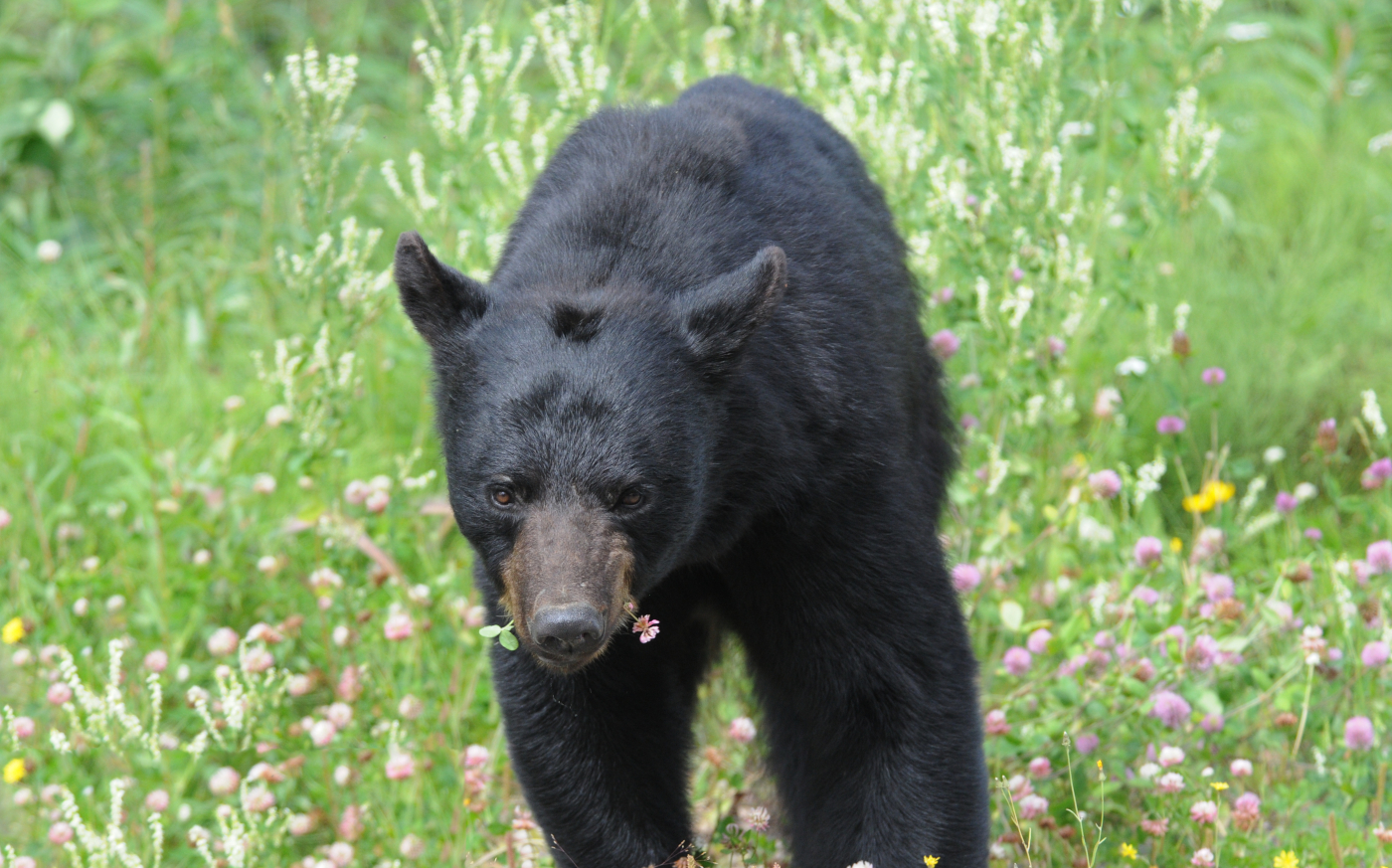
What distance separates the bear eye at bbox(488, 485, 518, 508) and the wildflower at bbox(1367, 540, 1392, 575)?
2.11 metres

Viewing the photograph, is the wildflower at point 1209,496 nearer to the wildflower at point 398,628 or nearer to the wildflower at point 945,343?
the wildflower at point 945,343

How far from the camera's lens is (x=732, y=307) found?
8.65 ft

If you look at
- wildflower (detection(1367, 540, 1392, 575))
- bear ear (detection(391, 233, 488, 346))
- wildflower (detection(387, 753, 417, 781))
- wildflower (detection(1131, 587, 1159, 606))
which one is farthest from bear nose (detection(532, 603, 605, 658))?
wildflower (detection(1367, 540, 1392, 575))

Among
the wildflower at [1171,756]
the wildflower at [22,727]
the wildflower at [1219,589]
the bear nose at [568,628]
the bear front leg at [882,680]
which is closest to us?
the bear nose at [568,628]

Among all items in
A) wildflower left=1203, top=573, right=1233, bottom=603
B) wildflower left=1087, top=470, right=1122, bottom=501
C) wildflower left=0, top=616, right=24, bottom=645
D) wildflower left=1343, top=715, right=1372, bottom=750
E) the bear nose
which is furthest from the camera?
wildflower left=0, top=616, right=24, bottom=645

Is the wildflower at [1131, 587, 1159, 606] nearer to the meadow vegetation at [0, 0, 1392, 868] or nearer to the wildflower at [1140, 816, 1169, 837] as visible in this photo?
the meadow vegetation at [0, 0, 1392, 868]

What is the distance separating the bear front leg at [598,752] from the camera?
9.89 ft

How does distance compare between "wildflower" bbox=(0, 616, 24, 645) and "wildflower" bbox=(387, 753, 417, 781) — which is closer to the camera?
"wildflower" bbox=(387, 753, 417, 781)

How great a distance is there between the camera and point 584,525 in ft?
8.48

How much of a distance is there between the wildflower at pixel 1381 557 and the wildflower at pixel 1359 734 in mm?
474

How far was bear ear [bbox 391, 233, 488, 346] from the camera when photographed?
2717 millimetres

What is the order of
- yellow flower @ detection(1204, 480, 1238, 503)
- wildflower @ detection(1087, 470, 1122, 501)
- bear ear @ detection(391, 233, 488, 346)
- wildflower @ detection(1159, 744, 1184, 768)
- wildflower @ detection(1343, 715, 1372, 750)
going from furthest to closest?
yellow flower @ detection(1204, 480, 1238, 503)
wildflower @ detection(1087, 470, 1122, 501)
wildflower @ detection(1343, 715, 1372, 750)
wildflower @ detection(1159, 744, 1184, 768)
bear ear @ detection(391, 233, 488, 346)

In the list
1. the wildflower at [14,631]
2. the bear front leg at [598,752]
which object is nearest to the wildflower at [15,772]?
the wildflower at [14,631]

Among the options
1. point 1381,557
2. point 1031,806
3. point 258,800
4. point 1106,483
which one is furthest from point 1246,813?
point 258,800
